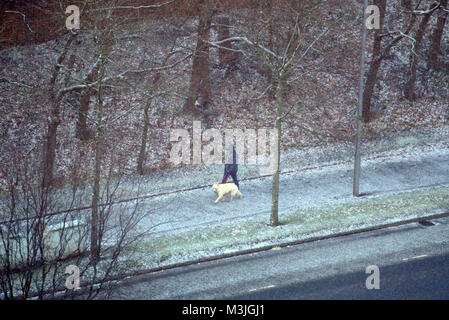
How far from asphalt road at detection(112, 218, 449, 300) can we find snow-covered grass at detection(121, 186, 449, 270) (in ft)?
1.71

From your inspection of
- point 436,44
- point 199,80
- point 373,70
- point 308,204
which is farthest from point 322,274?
point 436,44

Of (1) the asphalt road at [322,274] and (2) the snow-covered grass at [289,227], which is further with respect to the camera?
(2) the snow-covered grass at [289,227]

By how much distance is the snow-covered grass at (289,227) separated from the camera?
12508 millimetres

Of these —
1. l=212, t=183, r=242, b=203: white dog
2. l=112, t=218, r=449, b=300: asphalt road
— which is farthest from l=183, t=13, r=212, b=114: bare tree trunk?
l=112, t=218, r=449, b=300: asphalt road

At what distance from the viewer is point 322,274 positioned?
11.0 metres

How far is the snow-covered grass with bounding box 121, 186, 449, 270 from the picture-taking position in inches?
492

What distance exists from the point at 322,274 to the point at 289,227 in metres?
3.12

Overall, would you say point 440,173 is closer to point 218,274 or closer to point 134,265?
point 218,274

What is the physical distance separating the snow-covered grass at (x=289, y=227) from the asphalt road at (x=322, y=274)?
Result: 1.71 ft

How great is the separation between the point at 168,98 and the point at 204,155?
15.7 ft

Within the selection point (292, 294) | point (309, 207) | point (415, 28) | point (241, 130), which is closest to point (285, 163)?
point (241, 130)

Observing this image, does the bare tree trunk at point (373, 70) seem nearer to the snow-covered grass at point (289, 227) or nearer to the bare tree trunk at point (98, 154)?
the snow-covered grass at point (289, 227)

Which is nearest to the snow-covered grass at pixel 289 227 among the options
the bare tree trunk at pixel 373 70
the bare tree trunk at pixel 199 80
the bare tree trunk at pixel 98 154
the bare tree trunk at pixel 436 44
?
the bare tree trunk at pixel 98 154

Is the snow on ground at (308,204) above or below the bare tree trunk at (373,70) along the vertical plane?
below
